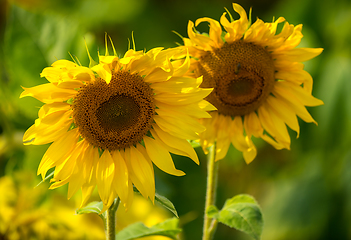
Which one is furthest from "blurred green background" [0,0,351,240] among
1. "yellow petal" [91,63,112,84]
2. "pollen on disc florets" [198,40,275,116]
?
"yellow petal" [91,63,112,84]

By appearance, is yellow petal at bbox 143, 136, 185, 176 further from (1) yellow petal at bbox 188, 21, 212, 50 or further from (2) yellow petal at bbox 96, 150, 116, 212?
(1) yellow petal at bbox 188, 21, 212, 50

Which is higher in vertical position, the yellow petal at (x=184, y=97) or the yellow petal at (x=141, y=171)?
the yellow petal at (x=184, y=97)

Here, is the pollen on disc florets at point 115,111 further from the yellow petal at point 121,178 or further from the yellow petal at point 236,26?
the yellow petal at point 236,26

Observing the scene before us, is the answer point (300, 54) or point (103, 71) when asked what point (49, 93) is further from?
point (300, 54)

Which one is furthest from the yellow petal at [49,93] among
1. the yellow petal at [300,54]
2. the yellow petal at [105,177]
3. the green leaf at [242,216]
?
the yellow petal at [300,54]

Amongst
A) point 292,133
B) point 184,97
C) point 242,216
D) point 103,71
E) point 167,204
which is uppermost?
point 103,71

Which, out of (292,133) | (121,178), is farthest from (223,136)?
(292,133)

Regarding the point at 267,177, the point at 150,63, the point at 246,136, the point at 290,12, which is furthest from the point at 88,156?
the point at 290,12

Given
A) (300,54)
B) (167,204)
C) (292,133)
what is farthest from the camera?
(292,133)
